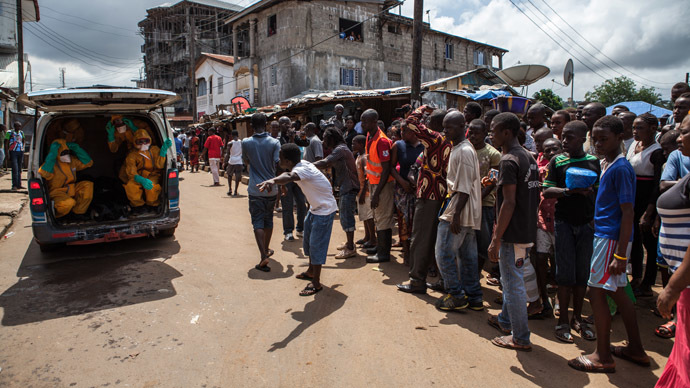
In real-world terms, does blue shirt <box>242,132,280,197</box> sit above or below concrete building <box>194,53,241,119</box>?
below

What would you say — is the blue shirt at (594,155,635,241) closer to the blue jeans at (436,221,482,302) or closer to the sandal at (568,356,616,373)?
the sandal at (568,356,616,373)

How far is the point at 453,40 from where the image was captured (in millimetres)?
30906

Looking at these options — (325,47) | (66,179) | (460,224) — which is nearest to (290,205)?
(66,179)

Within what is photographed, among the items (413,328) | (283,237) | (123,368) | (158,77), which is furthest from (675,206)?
(158,77)

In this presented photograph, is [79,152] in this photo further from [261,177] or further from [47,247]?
[261,177]

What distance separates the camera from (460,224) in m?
3.90

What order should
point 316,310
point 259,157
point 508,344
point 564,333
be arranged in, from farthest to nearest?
1. point 259,157
2. point 316,310
3. point 564,333
4. point 508,344

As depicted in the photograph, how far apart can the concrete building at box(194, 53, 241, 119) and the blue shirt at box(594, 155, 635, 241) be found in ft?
94.3

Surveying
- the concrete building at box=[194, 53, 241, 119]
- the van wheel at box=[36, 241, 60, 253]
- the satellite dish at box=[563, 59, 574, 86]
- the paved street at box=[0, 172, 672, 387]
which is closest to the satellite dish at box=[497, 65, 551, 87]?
the satellite dish at box=[563, 59, 574, 86]

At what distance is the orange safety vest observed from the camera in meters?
5.41

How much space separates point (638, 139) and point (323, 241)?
138 inches

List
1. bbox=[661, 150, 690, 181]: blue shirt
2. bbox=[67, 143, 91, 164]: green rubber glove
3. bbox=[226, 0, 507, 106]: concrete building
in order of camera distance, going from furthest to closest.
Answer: bbox=[226, 0, 507, 106]: concrete building
bbox=[67, 143, 91, 164]: green rubber glove
bbox=[661, 150, 690, 181]: blue shirt

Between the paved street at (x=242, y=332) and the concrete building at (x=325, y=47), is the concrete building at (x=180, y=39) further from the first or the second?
the paved street at (x=242, y=332)

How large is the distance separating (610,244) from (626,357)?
102 centimetres
